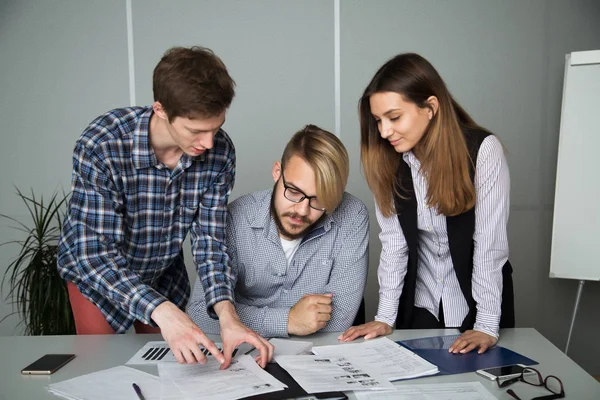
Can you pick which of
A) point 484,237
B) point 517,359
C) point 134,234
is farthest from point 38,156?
point 517,359

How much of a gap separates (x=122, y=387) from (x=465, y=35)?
302 cm

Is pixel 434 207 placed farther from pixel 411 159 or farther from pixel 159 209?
pixel 159 209

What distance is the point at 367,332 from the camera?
1676 mm

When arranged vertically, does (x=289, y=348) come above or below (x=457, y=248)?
below

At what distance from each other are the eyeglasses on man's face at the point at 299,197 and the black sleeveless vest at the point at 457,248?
0.26m

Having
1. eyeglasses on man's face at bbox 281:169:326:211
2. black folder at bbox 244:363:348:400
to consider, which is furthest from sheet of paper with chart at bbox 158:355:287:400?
eyeglasses on man's face at bbox 281:169:326:211

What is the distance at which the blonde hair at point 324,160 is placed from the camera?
6.00 feet

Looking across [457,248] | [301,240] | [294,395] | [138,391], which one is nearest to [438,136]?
[457,248]

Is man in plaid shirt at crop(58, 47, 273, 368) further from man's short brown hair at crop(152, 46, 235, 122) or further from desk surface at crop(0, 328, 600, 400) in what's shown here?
desk surface at crop(0, 328, 600, 400)

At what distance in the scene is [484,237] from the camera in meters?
1.72

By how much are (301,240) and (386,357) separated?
636 mm

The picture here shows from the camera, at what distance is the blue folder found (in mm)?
1425

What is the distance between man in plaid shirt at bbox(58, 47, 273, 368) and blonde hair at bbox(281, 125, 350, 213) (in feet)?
0.81

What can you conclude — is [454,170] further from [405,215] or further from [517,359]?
[517,359]
